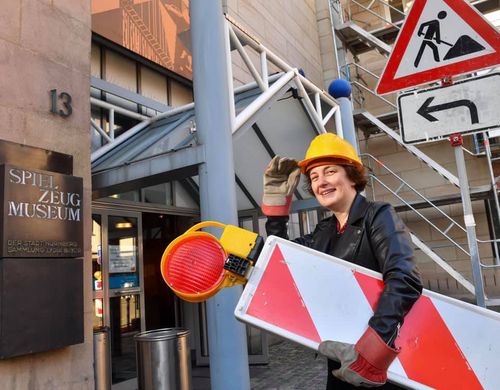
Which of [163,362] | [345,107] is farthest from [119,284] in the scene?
[345,107]

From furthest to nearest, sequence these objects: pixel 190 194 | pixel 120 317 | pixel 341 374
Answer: pixel 190 194 → pixel 120 317 → pixel 341 374

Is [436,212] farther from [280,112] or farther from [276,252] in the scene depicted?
[276,252]

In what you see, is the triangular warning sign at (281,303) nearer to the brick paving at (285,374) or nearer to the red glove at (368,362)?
the red glove at (368,362)

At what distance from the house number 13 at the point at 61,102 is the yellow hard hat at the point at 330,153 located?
2849 millimetres

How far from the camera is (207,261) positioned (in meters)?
1.80

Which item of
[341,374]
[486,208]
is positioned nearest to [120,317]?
[341,374]

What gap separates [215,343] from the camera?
153 inches

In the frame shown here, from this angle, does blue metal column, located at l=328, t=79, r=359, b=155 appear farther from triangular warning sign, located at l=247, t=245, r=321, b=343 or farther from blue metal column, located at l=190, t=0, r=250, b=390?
triangular warning sign, located at l=247, t=245, r=321, b=343

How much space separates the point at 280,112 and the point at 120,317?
12.8 feet

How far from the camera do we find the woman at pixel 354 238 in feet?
4.73

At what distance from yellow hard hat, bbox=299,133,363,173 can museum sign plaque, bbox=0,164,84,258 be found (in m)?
2.47

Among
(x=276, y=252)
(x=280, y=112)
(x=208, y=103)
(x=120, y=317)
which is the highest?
(x=280, y=112)

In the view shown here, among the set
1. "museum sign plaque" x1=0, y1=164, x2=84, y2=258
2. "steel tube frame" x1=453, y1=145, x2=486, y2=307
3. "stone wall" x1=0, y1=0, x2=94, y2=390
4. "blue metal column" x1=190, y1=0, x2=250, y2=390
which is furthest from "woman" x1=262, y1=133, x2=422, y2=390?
"stone wall" x1=0, y1=0, x2=94, y2=390

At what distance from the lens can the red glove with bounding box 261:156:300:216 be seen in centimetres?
231
